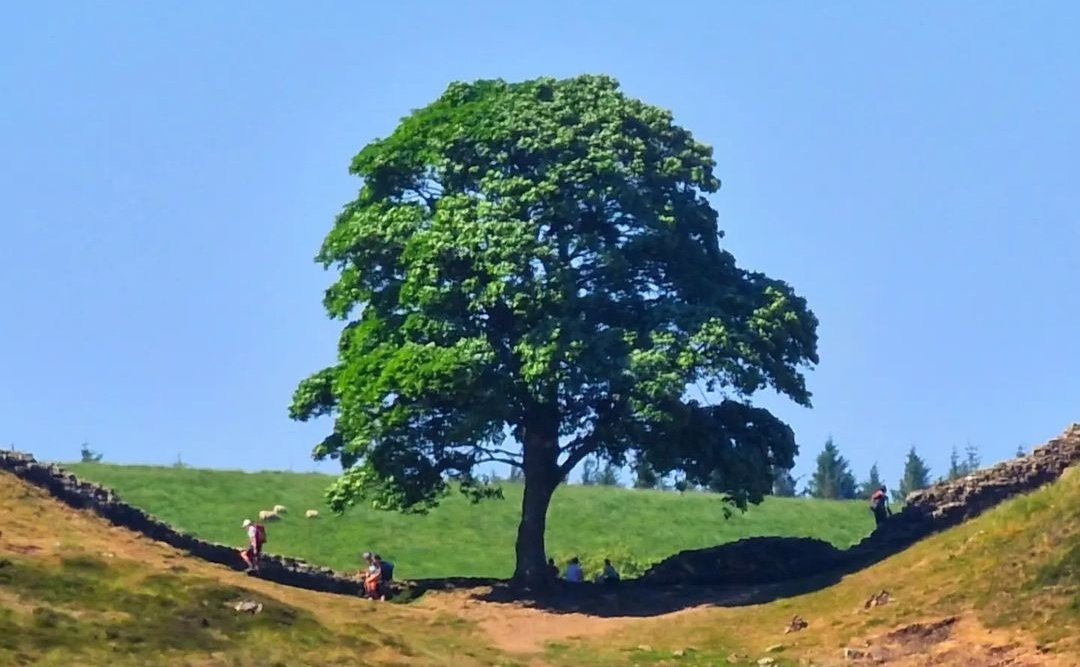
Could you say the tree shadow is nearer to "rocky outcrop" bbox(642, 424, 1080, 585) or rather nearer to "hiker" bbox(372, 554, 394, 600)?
"rocky outcrop" bbox(642, 424, 1080, 585)

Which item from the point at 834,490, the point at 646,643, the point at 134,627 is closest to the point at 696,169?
the point at 646,643

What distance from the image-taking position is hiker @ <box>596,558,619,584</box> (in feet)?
156

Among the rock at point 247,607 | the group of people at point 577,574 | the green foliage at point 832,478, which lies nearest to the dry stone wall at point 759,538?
the group of people at point 577,574

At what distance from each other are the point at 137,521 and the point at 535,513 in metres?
9.41

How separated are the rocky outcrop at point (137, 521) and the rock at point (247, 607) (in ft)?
22.5

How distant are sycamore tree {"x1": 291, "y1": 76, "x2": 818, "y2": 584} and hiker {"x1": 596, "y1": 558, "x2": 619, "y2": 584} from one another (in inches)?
71.6

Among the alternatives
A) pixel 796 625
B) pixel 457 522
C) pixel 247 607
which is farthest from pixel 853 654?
pixel 457 522

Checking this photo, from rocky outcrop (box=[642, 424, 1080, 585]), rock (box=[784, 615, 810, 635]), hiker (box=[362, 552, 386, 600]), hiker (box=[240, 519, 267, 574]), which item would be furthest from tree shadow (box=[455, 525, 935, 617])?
hiker (box=[240, 519, 267, 574])

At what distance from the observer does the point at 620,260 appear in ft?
153

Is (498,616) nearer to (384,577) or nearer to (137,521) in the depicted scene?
(384,577)

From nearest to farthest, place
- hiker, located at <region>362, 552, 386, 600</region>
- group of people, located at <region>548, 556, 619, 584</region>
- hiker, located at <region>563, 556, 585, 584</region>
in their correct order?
hiker, located at <region>362, 552, 386, 600</region>
group of people, located at <region>548, 556, 619, 584</region>
hiker, located at <region>563, 556, 585, 584</region>

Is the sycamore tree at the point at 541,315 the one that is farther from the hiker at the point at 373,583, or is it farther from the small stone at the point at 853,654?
the small stone at the point at 853,654

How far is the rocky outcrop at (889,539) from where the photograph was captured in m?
46.8

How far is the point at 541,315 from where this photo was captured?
46.0 m
